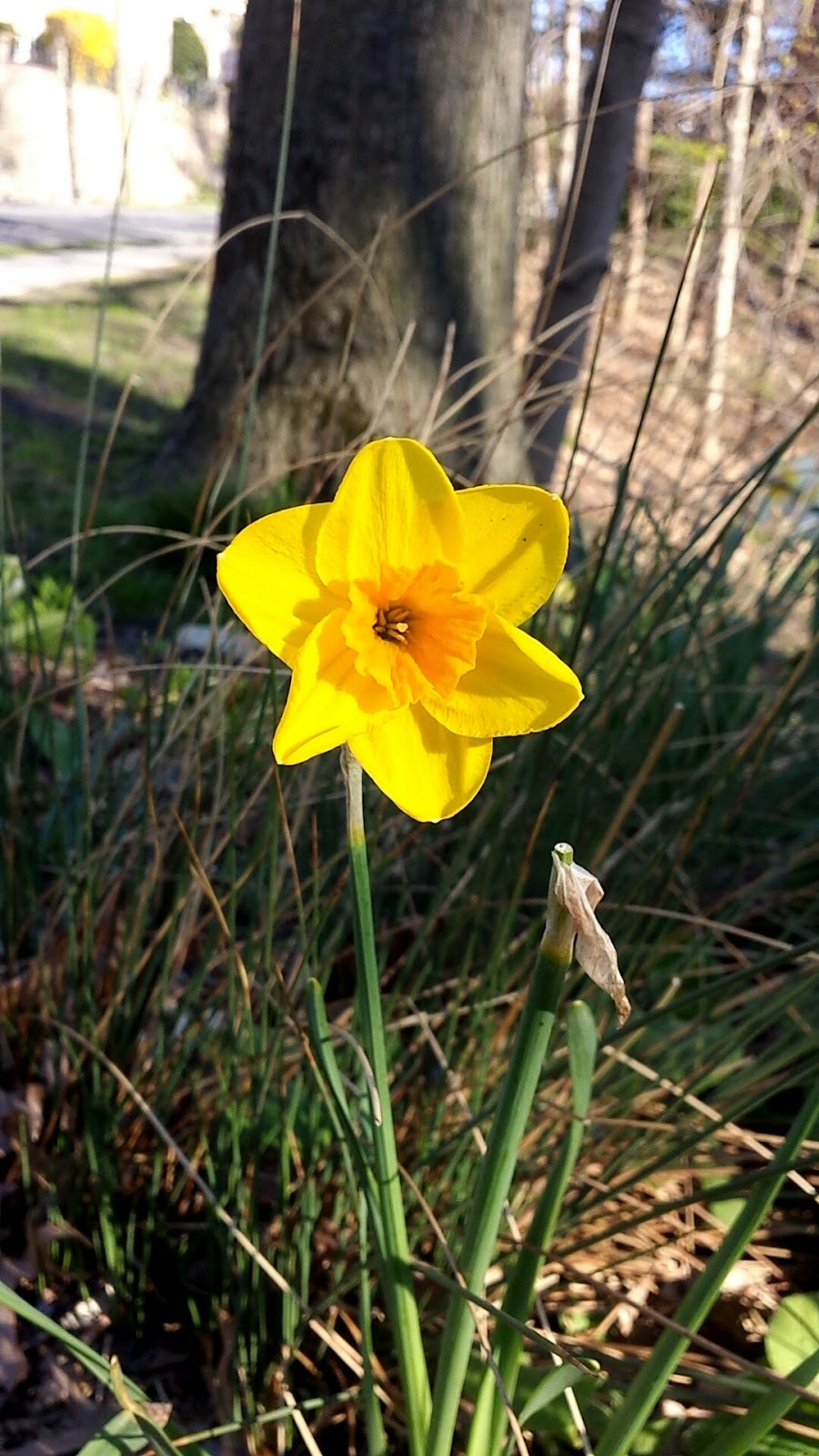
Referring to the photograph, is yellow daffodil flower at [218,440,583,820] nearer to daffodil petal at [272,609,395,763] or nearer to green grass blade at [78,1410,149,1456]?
daffodil petal at [272,609,395,763]

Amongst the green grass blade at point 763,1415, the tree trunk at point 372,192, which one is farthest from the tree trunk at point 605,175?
the green grass blade at point 763,1415

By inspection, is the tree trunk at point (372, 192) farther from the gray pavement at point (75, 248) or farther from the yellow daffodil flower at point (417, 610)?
the gray pavement at point (75, 248)

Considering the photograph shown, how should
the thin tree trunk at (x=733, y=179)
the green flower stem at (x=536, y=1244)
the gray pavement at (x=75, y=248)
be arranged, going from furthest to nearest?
the gray pavement at (x=75, y=248), the thin tree trunk at (x=733, y=179), the green flower stem at (x=536, y=1244)

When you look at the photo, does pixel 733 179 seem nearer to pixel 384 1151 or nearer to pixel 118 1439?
pixel 384 1151

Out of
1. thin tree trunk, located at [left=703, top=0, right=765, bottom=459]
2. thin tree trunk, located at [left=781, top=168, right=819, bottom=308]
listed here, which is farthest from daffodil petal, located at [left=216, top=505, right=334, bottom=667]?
thin tree trunk, located at [left=703, top=0, right=765, bottom=459]

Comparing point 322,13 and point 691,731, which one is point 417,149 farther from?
point 691,731

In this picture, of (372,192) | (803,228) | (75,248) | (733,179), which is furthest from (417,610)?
(75,248)
